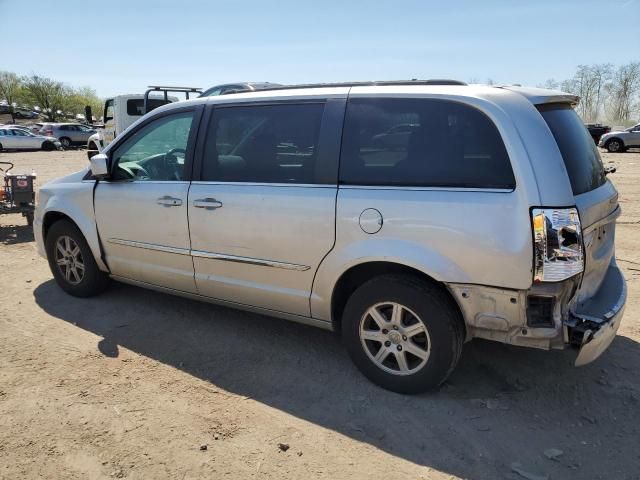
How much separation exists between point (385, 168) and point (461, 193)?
0.51 m

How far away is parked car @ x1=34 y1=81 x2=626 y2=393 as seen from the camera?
2.69 meters

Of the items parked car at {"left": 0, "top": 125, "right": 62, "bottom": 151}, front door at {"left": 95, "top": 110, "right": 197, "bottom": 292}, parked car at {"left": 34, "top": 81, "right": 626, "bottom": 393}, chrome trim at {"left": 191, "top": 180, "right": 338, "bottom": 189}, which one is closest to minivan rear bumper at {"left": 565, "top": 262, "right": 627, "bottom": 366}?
parked car at {"left": 34, "top": 81, "right": 626, "bottom": 393}

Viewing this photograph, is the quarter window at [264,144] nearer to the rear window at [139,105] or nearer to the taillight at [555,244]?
the taillight at [555,244]

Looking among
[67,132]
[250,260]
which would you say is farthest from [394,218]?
[67,132]

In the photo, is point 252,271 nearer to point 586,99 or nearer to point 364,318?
point 364,318

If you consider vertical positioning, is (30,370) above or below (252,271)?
below

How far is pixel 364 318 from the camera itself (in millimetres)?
3201

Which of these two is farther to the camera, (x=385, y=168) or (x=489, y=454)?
(x=385, y=168)

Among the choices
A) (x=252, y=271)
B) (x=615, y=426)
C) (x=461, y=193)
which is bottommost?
(x=615, y=426)

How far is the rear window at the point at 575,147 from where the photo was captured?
2.85 m

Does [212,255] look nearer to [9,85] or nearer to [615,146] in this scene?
[615,146]

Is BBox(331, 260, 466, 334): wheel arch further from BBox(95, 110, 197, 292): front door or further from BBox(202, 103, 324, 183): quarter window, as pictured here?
BBox(95, 110, 197, 292): front door

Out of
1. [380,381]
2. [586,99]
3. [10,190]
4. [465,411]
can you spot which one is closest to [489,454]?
[465,411]

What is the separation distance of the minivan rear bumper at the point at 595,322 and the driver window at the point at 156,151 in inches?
112
